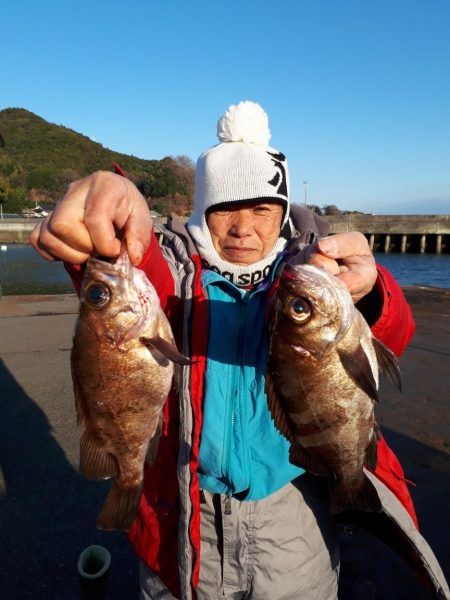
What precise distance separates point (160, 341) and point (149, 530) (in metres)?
1.17

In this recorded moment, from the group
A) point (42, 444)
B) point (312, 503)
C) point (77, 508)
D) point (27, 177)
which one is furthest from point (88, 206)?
point (27, 177)

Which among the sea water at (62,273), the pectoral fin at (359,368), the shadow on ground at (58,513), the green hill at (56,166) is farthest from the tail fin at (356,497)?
the green hill at (56,166)

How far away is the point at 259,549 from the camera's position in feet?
7.70

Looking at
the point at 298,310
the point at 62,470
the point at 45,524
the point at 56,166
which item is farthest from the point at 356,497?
the point at 56,166

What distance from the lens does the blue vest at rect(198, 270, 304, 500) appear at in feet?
7.43

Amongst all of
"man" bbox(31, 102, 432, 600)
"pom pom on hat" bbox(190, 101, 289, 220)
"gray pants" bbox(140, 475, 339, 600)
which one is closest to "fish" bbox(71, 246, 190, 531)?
"man" bbox(31, 102, 432, 600)

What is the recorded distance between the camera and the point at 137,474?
2217 mm

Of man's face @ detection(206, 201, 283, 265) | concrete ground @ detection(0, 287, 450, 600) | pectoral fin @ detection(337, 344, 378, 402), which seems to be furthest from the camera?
concrete ground @ detection(0, 287, 450, 600)

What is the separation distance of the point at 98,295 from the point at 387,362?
142 centimetres

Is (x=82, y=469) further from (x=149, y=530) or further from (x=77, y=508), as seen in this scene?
(x=77, y=508)

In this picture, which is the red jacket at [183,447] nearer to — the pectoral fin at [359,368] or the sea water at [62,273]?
the pectoral fin at [359,368]

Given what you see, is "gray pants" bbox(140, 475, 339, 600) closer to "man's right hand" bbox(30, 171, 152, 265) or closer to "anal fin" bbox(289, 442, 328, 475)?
"anal fin" bbox(289, 442, 328, 475)

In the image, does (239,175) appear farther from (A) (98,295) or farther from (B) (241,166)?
(A) (98,295)

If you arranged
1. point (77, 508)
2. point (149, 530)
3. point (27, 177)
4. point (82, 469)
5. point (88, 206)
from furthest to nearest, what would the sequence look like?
point (27, 177) → point (77, 508) → point (149, 530) → point (82, 469) → point (88, 206)
